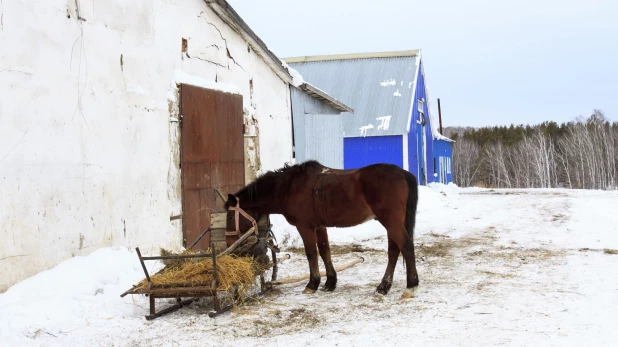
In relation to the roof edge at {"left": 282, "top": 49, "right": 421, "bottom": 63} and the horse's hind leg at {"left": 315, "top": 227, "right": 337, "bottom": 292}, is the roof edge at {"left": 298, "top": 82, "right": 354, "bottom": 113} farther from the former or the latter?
the roof edge at {"left": 282, "top": 49, "right": 421, "bottom": 63}

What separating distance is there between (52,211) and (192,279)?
6.76ft

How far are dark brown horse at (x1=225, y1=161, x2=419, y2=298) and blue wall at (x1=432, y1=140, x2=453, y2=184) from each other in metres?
23.6

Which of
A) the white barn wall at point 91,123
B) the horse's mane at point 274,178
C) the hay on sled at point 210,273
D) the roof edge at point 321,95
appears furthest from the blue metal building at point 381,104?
the hay on sled at point 210,273

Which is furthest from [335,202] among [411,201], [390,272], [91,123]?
[91,123]

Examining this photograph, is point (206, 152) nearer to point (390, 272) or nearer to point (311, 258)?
point (311, 258)

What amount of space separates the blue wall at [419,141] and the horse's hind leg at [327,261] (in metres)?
16.2

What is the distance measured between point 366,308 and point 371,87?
19.8 metres

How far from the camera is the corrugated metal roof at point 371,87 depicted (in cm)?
2300

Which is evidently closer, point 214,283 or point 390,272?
point 214,283

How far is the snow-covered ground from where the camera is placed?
4625mm

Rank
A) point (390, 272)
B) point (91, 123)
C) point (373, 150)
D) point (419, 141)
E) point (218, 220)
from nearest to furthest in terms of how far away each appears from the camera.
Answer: point (390, 272)
point (218, 220)
point (91, 123)
point (373, 150)
point (419, 141)

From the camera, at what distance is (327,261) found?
6.79 metres

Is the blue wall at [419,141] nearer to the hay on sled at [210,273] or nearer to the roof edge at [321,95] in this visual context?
the roof edge at [321,95]

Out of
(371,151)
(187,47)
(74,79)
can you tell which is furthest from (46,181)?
(371,151)
